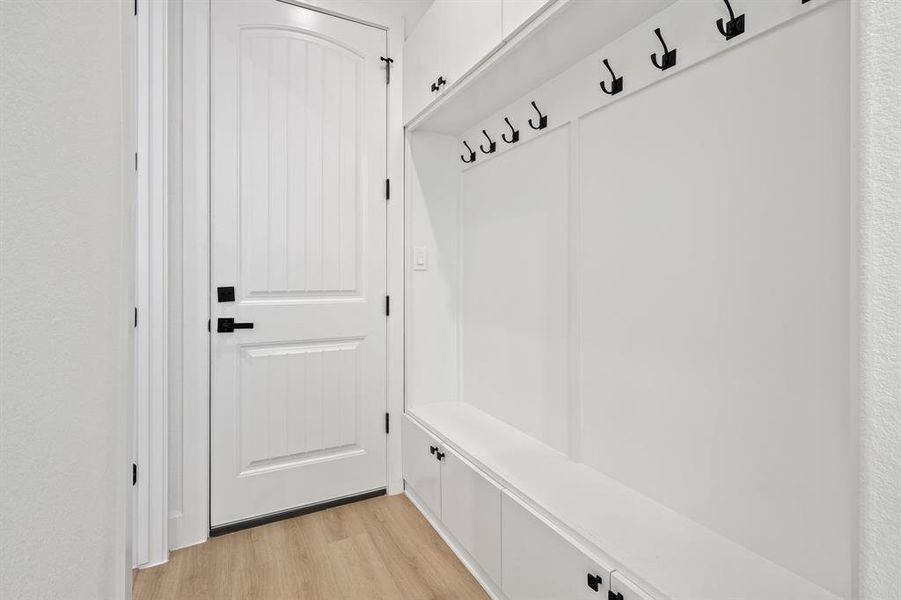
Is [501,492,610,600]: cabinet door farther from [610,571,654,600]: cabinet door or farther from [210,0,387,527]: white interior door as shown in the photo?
[210,0,387,527]: white interior door

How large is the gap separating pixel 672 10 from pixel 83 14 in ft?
4.36

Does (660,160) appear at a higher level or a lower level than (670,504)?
higher

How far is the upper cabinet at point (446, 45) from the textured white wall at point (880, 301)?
1.18 metres

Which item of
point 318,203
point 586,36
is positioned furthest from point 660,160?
point 318,203

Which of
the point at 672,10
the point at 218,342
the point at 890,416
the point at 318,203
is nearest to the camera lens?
the point at 890,416

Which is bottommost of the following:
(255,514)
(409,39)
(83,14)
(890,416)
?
(255,514)

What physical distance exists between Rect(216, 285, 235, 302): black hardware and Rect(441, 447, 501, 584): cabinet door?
1.15m

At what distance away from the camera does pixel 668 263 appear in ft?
4.15

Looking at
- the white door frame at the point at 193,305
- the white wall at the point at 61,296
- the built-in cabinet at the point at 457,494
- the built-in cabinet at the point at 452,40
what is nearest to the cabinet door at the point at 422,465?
the built-in cabinet at the point at 457,494

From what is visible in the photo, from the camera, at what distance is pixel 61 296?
52 centimetres

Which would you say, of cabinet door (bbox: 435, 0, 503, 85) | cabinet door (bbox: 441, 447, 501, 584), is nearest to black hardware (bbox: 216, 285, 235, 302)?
cabinet door (bbox: 441, 447, 501, 584)

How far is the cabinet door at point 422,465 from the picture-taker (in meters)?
1.92

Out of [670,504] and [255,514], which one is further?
[255,514]

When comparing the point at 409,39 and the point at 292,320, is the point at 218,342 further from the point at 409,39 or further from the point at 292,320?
the point at 409,39
